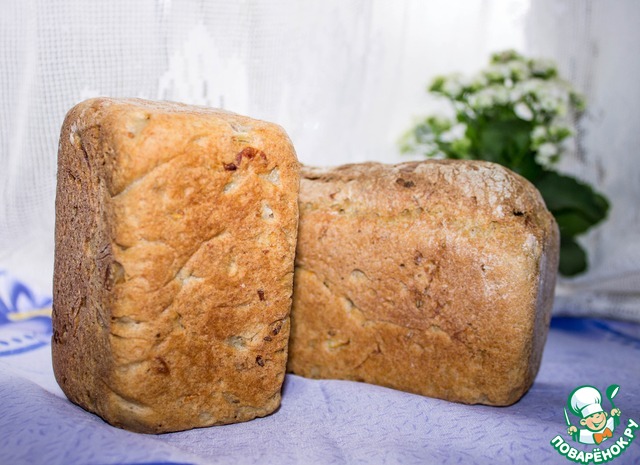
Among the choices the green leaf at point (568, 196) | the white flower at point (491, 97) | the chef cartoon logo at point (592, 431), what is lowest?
the chef cartoon logo at point (592, 431)

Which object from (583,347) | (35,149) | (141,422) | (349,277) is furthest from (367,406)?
(35,149)

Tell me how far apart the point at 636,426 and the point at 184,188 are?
1.05 m

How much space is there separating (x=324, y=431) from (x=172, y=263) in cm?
47

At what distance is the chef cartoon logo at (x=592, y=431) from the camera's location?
112 cm

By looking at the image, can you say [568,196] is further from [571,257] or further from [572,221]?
[571,257]

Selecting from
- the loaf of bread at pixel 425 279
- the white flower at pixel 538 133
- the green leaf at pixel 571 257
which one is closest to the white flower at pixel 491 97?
the white flower at pixel 538 133

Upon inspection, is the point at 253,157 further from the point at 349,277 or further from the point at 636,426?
the point at 636,426

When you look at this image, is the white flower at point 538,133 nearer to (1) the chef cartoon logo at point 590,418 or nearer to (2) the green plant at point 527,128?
(2) the green plant at point 527,128

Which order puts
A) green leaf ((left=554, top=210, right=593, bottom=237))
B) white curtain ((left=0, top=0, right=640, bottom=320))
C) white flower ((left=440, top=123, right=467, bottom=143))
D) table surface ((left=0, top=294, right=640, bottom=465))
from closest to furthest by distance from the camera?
table surface ((left=0, top=294, right=640, bottom=465)) < white curtain ((left=0, top=0, right=640, bottom=320)) < green leaf ((left=554, top=210, right=593, bottom=237)) < white flower ((left=440, top=123, right=467, bottom=143))

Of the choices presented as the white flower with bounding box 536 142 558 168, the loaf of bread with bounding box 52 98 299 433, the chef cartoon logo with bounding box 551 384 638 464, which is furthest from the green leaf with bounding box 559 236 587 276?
the loaf of bread with bounding box 52 98 299 433


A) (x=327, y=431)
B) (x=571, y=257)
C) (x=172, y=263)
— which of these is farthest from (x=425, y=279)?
(x=571, y=257)

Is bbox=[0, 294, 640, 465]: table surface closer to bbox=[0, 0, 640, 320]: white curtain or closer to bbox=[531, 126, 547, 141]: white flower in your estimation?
bbox=[0, 0, 640, 320]: white curtain

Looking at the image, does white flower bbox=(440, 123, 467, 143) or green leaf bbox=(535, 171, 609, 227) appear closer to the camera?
green leaf bbox=(535, 171, 609, 227)

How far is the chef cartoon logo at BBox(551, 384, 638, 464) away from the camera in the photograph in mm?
1119
